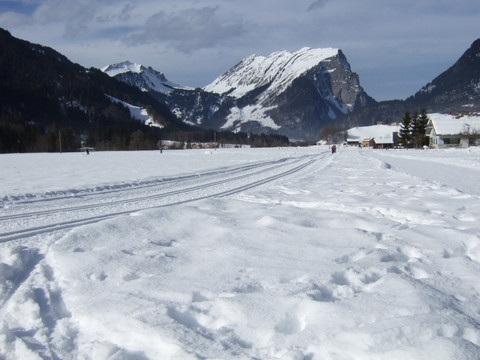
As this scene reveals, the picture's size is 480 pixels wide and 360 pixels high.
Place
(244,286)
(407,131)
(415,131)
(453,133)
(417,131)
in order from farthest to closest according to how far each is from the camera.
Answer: (453,133) → (407,131) → (415,131) → (417,131) → (244,286)

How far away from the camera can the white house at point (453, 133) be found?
78562 millimetres

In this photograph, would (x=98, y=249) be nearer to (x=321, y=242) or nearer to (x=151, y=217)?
(x=151, y=217)

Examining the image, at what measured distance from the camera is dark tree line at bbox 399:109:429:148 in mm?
78875

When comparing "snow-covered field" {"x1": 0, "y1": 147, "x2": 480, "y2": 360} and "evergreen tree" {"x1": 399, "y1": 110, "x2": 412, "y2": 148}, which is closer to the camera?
"snow-covered field" {"x1": 0, "y1": 147, "x2": 480, "y2": 360}

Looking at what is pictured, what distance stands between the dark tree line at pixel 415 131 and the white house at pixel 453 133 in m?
5.36

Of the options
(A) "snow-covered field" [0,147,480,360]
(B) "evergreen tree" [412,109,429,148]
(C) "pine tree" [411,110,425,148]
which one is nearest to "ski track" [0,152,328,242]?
(A) "snow-covered field" [0,147,480,360]

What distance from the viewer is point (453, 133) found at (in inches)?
3290

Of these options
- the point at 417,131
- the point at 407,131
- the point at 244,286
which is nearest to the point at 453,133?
the point at 407,131

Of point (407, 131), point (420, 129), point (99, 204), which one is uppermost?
point (420, 129)

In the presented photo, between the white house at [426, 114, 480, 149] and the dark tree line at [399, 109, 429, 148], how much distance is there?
5363mm

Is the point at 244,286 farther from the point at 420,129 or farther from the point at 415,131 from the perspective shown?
the point at 415,131

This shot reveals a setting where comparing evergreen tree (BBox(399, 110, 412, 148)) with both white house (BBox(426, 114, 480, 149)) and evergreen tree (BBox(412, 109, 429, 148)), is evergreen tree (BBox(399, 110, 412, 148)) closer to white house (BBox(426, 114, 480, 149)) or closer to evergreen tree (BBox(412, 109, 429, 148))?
evergreen tree (BBox(412, 109, 429, 148))

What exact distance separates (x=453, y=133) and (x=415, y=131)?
10.6 meters

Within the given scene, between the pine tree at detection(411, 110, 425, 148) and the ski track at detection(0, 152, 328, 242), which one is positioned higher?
the pine tree at detection(411, 110, 425, 148)
